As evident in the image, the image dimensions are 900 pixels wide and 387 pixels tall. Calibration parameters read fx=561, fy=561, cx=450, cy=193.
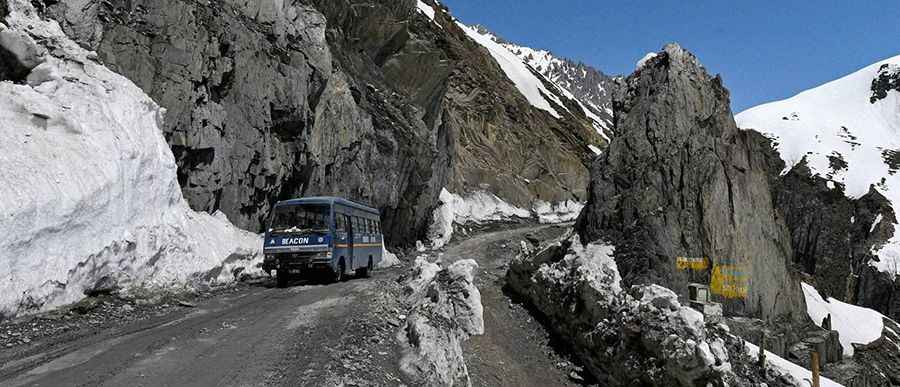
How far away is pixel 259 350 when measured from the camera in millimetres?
8625

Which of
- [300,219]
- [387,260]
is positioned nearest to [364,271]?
[300,219]

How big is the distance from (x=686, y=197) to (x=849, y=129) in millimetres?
123575

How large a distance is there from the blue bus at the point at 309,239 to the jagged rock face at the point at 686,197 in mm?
8730

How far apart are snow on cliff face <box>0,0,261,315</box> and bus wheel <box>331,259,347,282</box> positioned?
11.8 ft

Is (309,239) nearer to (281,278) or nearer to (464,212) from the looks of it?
(281,278)

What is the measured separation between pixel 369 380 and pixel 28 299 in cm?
734

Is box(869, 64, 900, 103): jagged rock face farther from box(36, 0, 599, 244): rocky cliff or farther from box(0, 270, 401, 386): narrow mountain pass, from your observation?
box(0, 270, 401, 386): narrow mountain pass

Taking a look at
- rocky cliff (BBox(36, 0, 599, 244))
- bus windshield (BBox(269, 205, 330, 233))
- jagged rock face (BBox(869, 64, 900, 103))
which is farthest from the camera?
jagged rock face (BBox(869, 64, 900, 103))

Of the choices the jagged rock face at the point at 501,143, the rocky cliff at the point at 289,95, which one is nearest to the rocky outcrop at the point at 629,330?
the rocky cliff at the point at 289,95

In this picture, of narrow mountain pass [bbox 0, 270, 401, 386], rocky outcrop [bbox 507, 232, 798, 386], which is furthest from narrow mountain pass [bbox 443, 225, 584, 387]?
narrow mountain pass [bbox 0, 270, 401, 386]

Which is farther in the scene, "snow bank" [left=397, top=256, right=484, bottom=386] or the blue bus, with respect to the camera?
the blue bus

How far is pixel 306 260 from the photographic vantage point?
17953 mm

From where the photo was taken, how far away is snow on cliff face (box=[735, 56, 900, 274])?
99.1 m

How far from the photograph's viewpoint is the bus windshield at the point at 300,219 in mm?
18513
